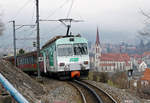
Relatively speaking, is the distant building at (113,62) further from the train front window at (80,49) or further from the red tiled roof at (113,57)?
the train front window at (80,49)

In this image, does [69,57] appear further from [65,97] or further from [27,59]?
[27,59]

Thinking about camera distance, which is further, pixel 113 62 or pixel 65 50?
pixel 113 62

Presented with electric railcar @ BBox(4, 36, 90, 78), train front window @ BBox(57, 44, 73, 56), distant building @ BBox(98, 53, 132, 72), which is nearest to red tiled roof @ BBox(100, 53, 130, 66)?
distant building @ BBox(98, 53, 132, 72)

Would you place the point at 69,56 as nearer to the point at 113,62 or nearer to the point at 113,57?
the point at 113,62

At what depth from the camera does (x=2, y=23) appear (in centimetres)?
2438

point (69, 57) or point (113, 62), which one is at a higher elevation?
point (69, 57)

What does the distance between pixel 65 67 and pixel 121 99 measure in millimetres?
6410

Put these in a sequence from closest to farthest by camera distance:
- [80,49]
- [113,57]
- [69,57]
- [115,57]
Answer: [69,57], [80,49], [115,57], [113,57]

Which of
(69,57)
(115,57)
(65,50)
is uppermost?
(65,50)

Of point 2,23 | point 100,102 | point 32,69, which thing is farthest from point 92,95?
point 2,23

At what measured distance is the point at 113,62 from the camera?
13725 centimetres

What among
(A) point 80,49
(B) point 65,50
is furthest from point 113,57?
(B) point 65,50

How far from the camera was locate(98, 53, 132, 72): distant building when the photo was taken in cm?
13300

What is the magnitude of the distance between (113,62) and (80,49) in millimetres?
122928
